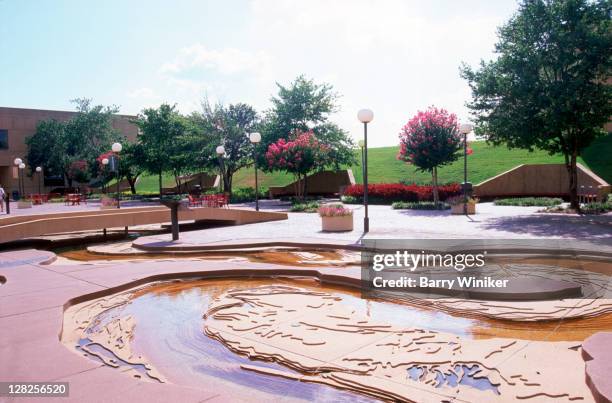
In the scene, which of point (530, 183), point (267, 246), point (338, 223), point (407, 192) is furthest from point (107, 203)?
point (530, 183)

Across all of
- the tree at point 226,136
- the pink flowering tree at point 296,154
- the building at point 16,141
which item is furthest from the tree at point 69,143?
the pink flowering tree at point 296,154

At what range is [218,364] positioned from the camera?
4.40m

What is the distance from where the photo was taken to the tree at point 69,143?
50.6 meters

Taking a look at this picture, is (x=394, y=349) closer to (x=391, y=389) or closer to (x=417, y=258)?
(x=391, y=389)

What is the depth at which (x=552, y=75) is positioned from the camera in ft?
61.8

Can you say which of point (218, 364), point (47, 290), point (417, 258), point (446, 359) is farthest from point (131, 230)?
point (446, 359)

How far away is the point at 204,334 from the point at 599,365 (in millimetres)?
3983

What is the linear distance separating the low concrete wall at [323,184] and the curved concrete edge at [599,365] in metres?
32.9

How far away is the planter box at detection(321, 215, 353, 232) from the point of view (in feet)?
47.5

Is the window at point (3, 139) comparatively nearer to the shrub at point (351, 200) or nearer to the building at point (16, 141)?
the building at point (16, 141)

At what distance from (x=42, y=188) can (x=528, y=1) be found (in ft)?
185

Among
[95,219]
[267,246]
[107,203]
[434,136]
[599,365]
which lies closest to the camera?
[599,365]

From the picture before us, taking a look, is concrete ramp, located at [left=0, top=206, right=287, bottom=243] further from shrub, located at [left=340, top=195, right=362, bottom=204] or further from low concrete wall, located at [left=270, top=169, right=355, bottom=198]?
low concrete wall, located at [left=270, top=169, right=355, bottom=198]

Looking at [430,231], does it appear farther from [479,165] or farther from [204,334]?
[479,165]
